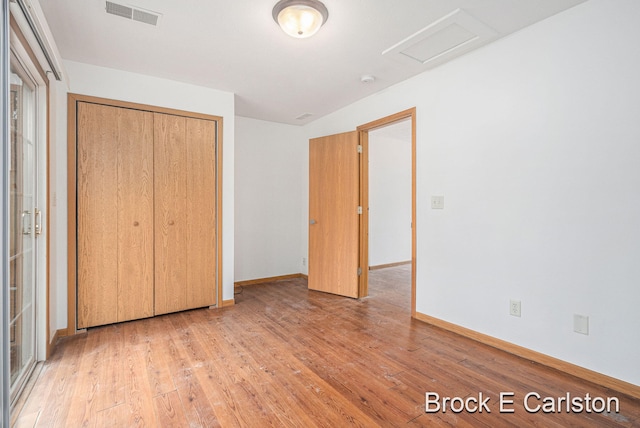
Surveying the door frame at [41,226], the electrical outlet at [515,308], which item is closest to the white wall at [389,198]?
the electrical outlet at [515,308]


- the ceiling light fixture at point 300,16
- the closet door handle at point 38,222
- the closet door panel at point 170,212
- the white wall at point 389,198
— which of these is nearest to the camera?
the ceiling light fixture at point 300,16

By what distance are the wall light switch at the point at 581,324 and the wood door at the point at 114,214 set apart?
144 inches

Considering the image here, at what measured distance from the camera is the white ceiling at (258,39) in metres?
2.09

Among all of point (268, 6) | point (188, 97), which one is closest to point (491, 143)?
point (268, 6)

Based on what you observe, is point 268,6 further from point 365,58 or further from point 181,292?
point 181,292

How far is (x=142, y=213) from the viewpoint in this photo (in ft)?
10.3

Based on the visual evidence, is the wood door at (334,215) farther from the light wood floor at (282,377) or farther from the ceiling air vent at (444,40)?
the ceiling air vent at (444,40)

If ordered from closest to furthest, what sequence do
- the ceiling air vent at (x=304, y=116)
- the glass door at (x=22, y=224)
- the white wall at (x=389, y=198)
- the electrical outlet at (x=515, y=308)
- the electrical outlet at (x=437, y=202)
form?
the glass door at (x=22, y=224) → the electrical outlet at (x=515, y=308) → the electrical outlet at (x=437, y=202) → the ceiling air vent at (x=304, y=116) → the white wall at (x=389, y=198)

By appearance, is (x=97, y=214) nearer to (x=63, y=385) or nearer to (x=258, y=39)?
(x=63, y=385)

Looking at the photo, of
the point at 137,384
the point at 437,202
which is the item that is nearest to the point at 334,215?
the point at 437,202

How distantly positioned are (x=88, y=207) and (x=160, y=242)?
0.70 meters

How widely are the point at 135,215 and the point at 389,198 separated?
4.44 meters

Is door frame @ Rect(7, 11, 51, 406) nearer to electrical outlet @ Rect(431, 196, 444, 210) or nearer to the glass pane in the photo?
the glass pane

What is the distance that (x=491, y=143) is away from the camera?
2598 millimetres
